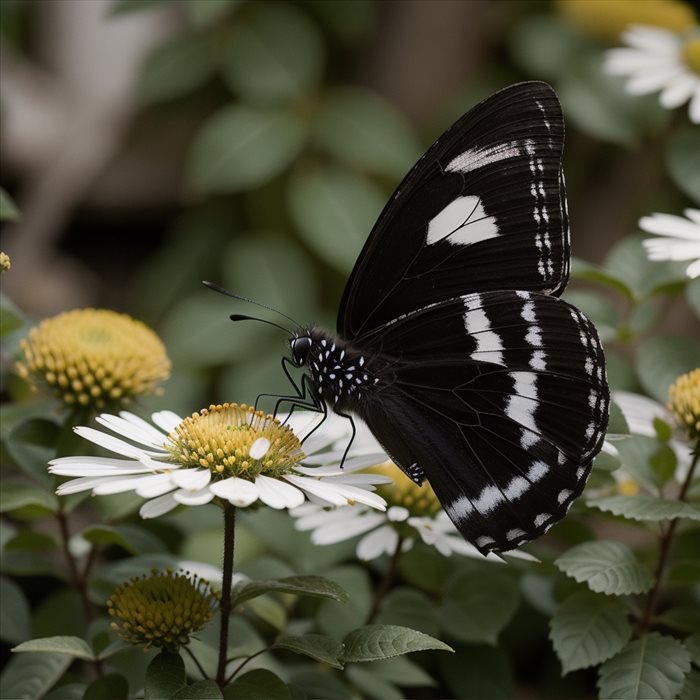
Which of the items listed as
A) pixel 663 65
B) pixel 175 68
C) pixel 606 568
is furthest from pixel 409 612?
pixel 175 68

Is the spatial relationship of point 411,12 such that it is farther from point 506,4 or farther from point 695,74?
point 695,74

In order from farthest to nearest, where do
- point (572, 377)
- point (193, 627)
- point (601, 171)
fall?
1. point (601, 171)
2. point (572, 377)
3. point (193, 627)

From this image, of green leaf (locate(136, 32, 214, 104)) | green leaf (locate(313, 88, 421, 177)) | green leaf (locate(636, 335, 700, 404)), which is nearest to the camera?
green leaf (locate(636, 335, 700, 404))

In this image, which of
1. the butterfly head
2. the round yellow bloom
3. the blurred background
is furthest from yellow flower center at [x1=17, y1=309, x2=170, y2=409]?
the round yellow bloom

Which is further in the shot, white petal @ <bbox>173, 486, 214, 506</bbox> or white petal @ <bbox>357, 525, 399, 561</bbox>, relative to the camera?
white petal @ <bbox>357, 525, 399, 561</bbox>

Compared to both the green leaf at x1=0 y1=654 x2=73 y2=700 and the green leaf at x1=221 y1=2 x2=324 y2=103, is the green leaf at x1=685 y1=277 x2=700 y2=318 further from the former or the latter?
the green leaf at x1=221 y1=2 x2=324 y2=103

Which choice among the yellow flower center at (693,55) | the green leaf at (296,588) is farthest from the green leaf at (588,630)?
the yellow flower center at (693,55)

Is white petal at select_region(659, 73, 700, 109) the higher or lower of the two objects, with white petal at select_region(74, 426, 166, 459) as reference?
higher

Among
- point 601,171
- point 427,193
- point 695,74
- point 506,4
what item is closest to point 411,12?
point 506,4
